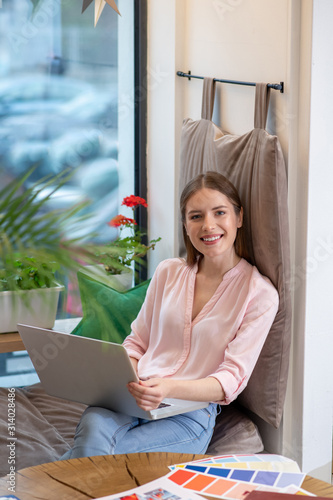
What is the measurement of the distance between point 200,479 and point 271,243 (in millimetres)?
875

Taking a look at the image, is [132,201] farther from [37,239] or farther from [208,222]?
[37,239]

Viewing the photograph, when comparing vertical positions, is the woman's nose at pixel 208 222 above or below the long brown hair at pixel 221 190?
below

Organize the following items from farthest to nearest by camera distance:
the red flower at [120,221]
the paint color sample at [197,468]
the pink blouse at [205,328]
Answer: the red flower at [120,221] < the pink blouse at [205,328] < the paint color sample at [197,468]

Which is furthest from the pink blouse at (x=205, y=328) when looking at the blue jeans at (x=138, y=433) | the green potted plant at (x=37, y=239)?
the green potted plant at (x=37, y=239)

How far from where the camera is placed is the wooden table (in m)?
1.10

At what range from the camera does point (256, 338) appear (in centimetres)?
176

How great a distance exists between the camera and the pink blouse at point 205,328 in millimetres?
1744

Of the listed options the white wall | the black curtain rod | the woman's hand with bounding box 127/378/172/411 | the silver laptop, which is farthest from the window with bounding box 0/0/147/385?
the woman's hand with bounding box 127/378/172/411

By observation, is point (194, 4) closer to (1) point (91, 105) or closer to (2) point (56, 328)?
(1) point (91, 105)

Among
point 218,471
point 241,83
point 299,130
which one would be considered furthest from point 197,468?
point 241,83

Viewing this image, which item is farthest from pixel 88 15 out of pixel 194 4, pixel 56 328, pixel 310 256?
pixel 310 256

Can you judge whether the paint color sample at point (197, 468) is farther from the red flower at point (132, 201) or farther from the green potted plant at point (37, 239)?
the red flower at point (132, 201)

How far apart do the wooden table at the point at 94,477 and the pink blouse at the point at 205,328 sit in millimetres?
498

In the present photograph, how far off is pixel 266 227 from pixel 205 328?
0.36 metres
